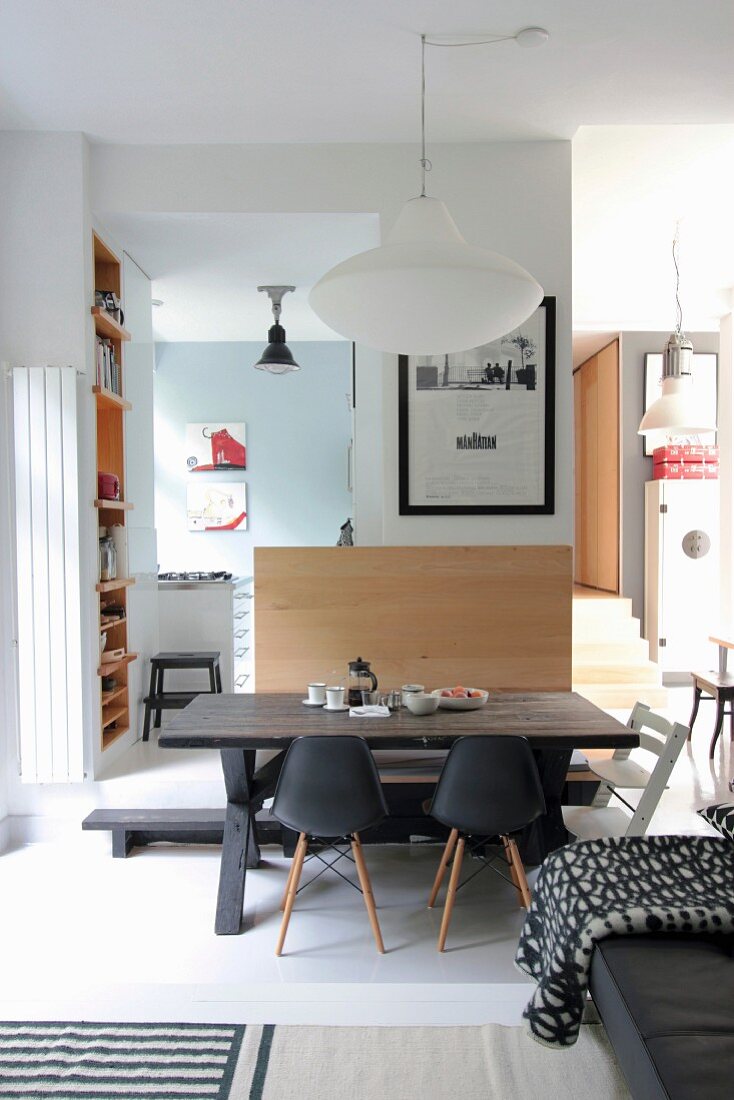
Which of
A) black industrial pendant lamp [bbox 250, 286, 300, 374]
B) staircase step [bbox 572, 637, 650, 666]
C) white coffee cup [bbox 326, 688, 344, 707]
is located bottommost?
staircase step [bbox 572, 637, 650, 666]

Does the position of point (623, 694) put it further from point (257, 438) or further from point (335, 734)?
point (335, 734)

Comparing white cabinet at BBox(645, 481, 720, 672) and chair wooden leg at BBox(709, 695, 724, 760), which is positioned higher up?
white cabinet at BBox(645, 481, 720, 672)

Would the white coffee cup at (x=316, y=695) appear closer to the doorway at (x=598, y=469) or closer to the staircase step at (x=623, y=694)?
the staircase step at (x=623, y=694)

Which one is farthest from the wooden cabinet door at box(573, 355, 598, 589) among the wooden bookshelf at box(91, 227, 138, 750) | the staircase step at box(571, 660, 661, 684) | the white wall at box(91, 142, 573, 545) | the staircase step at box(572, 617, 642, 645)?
the wooden bookshelf at box(91, 227, 138, 750)

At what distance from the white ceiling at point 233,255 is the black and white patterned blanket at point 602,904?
313 cm

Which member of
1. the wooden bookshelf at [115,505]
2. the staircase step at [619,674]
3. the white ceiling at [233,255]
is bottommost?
the staircase step at [619,674]

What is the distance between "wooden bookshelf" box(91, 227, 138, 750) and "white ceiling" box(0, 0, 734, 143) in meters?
0.71

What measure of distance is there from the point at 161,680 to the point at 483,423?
2238 millimetres

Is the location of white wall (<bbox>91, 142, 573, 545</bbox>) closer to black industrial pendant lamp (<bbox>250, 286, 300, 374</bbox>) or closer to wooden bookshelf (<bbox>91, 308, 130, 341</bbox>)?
wooden bookshelf (<bbox>91, 308, 130, 341</bbox>)

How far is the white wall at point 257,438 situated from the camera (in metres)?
7.07

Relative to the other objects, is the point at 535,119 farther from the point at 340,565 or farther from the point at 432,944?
the point at 432,944

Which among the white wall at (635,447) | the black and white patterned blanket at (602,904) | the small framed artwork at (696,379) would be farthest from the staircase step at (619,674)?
the black and white patterned blanket at (602,904)

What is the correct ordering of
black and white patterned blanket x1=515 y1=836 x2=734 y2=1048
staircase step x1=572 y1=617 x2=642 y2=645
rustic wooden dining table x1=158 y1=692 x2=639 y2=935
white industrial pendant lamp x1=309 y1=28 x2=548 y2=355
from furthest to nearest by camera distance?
staircase step x1=572 y1=617 x2=642 y2=645, rustic wooden dining table x1=158 y1=692 x2=639 y2=935, white industrial pendant lamp x1=309 y1=28 x2=548 y2=355, black and white patterned blanket x1=515 y1=836 x2=734 y2=1048

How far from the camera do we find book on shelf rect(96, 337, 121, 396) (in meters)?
3.94
